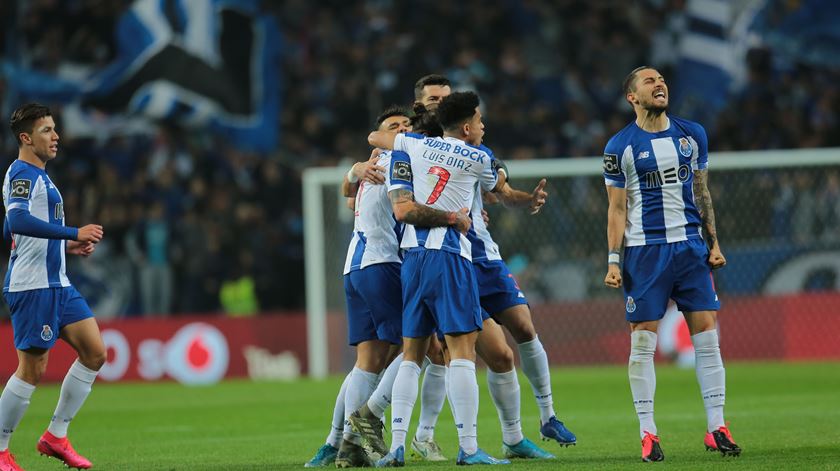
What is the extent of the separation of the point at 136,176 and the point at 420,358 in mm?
14249

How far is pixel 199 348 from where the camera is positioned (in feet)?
62.5

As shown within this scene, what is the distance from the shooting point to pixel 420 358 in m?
7.85

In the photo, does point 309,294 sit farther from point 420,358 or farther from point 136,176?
point 420,358

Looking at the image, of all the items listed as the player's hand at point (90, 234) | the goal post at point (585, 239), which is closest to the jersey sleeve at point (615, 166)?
the player's hand at point (90, 234)

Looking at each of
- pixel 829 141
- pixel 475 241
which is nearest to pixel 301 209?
pixel 829 141

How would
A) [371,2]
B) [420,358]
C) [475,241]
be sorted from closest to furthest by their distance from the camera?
[420,358] → [475,241] → [371,2]

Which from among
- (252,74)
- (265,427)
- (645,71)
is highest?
(252,74)

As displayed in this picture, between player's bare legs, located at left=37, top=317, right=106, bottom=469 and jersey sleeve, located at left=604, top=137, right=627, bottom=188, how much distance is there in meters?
3.36

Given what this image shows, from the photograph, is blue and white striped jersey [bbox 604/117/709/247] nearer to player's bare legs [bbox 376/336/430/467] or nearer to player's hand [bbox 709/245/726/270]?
player's hand [bbox 709/245/726/270]

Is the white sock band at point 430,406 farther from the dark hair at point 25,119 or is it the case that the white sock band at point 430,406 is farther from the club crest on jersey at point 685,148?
the dark hair at point 25,119

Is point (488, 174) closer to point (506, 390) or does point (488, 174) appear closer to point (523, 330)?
point (523, 330)

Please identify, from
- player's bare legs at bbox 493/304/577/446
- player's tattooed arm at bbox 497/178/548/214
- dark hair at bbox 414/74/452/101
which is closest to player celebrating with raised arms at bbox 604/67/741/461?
player's tattooed arm at bbox 497/178/548/214

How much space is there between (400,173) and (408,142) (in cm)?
20

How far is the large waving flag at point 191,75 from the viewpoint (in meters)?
21.1
